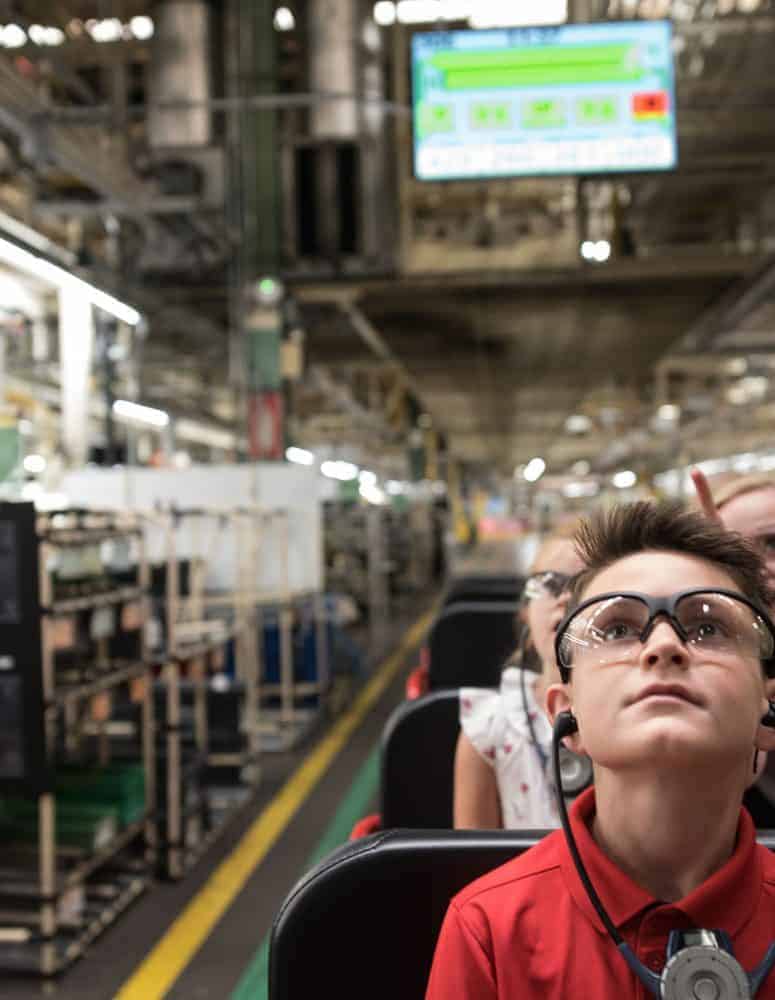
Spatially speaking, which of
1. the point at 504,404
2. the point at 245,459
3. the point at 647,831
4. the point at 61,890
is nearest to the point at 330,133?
the point at 245,459

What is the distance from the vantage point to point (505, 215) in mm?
10414

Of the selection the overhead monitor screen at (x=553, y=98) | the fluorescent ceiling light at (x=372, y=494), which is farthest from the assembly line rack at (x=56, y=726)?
the fluorescent ceiling light at (x=372, y=494)

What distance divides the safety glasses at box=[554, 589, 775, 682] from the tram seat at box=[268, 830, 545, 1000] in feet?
1.49

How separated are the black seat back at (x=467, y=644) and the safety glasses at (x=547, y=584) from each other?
100 inches

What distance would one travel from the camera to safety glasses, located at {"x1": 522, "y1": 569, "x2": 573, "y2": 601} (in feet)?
7.29

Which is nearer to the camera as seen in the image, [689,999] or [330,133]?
[689,999]

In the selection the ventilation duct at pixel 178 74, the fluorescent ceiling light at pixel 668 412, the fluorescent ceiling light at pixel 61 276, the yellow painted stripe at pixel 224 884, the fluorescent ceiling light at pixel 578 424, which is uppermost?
the ventilation duct at pixel 178 74

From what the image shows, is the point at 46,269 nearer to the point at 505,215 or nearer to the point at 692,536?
the point at 692,536

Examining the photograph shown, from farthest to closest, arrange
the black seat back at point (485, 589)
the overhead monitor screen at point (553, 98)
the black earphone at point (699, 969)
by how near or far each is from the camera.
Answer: the black seat back at point (485, 589), the overhead monitor screen at point (553, 98), the black earphone at point (699, 969)

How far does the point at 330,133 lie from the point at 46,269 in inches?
130

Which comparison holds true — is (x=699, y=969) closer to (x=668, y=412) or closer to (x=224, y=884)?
(x=224, y=884)

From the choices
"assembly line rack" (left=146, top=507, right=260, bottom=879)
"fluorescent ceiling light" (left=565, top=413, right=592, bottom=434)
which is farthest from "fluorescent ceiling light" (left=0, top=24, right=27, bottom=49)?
"fluorescent ceiling light" (left=565, top=413, right=592, bottom=434)

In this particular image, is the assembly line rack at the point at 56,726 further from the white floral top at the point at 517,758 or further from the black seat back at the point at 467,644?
the white floral top at the point at 517,758

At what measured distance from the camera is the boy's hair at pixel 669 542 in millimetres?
1255
